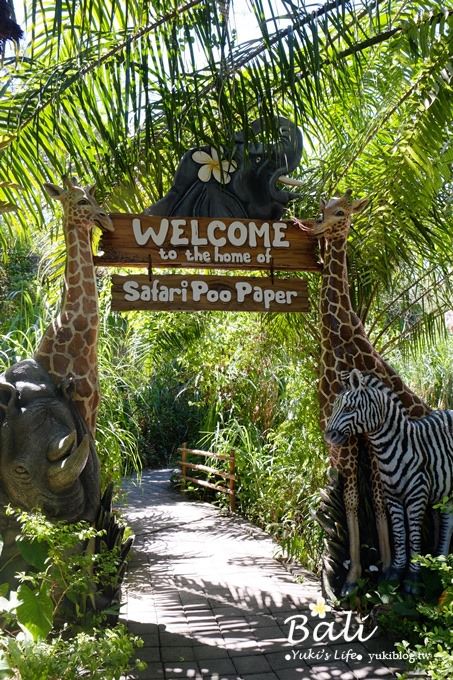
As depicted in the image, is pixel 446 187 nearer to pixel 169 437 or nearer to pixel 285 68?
pixel 285 68

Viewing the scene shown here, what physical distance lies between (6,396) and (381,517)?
2717 millimetres

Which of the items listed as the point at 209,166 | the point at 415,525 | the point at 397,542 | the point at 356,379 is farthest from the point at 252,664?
the point at 209,166

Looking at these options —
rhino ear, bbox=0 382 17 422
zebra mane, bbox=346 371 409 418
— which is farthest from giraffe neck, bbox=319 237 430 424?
rhino ear, bbox=0 382 17 422

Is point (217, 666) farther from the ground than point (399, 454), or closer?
closer

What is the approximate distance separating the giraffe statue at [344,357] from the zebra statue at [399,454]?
0.15 m

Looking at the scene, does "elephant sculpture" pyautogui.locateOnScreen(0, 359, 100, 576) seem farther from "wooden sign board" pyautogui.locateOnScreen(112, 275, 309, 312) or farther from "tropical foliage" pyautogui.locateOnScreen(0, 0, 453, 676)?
"tropical foliage" pyautogui.locateOnScreen(0, 0, 453, 676)

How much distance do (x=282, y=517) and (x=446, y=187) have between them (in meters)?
3.91

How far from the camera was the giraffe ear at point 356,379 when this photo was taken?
4.48 meters

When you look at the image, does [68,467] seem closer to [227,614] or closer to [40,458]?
[40,458]

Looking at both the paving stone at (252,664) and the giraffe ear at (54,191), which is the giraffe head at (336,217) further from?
the paving stone at (252,664)

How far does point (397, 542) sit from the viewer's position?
4.48 metres

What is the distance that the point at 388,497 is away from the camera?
4559mm

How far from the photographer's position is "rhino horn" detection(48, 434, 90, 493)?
369 cm

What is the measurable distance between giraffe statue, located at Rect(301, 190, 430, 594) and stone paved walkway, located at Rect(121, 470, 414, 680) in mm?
637
